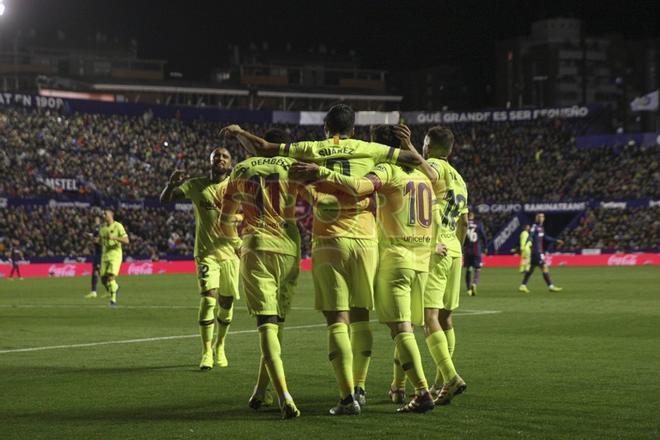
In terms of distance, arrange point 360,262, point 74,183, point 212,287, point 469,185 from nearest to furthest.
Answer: point 360,262 < point 212,287 < point 74,183 < point 469,185

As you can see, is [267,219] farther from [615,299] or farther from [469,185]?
[469,185]

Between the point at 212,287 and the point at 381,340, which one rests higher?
the point at 212,287

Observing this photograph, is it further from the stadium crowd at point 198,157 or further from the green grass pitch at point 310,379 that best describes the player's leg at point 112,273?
the stadium crowd at point 198,157

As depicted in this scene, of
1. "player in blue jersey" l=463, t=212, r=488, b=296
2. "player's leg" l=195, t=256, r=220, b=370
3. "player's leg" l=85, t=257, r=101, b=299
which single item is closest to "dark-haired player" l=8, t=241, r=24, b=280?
"player's leg" l=85, t=257, r=101, b=299

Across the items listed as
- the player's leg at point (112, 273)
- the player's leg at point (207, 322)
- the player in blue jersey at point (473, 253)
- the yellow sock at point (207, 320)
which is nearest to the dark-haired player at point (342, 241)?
the player's leg at point (207, 322)

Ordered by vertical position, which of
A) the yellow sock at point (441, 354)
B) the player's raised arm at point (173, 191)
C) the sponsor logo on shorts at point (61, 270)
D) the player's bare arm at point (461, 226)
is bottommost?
the sponsor logo on shorts at point (61, 270)

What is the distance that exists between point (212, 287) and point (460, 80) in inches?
5759

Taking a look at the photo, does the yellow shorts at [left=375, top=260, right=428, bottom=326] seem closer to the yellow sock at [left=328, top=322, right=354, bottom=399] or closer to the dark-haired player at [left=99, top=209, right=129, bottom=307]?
the yellow sock at [left=328, top=322, right=354, bottom=399]

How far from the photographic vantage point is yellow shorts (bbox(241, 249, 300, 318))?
970 centimetres

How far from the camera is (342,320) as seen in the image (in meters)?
9.42

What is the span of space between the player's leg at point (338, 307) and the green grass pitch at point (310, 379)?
0.91ft

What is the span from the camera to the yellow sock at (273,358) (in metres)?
9.29

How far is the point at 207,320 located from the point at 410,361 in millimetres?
4833

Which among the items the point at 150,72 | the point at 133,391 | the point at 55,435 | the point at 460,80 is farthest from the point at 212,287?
the point at 460,80
